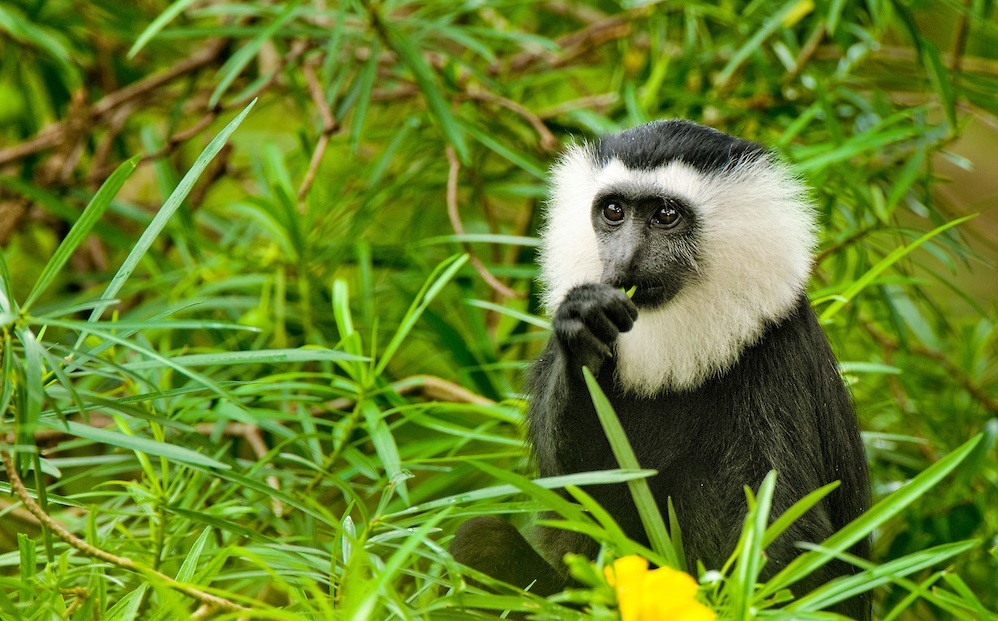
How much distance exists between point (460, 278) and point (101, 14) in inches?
81.1

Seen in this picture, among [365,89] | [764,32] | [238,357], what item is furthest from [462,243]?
[238,357]

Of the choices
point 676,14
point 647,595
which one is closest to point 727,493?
point 647,595

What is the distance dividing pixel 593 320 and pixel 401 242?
1.88m

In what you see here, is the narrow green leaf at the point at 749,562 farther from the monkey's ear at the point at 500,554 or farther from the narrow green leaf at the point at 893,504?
the monkey's ear at the point at 500,554

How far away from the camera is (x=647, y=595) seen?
1.29 meters

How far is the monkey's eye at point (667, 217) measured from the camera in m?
2.45

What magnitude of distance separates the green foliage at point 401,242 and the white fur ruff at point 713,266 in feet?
0.85

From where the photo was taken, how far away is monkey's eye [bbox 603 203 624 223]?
2.48 meters

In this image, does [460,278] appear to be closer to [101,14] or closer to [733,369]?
[733,369]

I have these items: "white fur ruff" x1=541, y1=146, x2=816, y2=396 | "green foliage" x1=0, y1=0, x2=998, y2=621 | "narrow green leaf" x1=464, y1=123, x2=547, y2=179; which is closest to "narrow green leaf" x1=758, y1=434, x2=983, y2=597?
"green foliage" x1=0, y1=0, x2=998, y2=621

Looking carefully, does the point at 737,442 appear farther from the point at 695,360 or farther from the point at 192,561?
the point at 192,561

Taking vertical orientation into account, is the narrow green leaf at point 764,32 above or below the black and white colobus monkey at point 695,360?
above

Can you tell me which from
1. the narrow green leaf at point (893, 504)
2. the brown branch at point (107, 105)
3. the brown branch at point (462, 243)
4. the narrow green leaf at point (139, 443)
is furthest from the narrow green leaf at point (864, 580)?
the brown branch at point (107, 105)

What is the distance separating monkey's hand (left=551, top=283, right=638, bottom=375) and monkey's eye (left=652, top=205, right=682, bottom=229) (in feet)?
1.34
